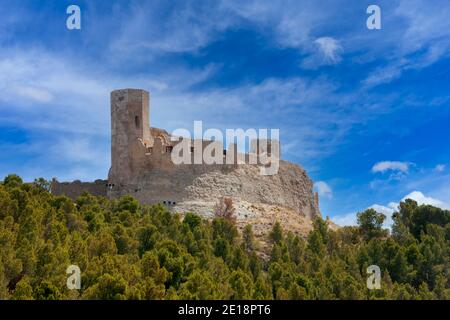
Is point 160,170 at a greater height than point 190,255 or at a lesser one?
greater

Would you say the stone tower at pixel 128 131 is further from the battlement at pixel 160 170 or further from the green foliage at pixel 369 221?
the green foliage at pixel 369 221

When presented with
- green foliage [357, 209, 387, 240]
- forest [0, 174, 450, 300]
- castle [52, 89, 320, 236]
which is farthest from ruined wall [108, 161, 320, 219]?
green foliage [357, 209, 387, 240]

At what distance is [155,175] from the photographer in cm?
5009

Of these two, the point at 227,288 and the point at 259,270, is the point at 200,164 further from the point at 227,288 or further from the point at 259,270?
the point at 227,288

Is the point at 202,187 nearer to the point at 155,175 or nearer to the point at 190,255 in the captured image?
the point at 155,175

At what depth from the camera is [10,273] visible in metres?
26.1

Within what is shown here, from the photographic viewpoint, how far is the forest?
26.7 meters

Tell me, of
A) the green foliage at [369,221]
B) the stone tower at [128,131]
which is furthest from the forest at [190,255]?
the stone tower at [128,131]

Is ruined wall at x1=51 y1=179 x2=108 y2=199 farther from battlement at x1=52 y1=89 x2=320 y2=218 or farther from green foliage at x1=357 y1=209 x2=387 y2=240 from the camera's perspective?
green foliage at x1=357 y1=209 x2=387 y2=240

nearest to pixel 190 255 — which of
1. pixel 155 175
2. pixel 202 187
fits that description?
pixel 202 187

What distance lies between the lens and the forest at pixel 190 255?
2673 centimetres

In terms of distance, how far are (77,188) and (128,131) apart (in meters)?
5.89
